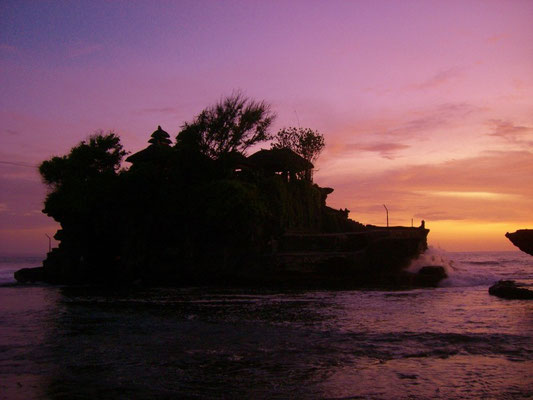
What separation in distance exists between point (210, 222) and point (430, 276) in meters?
14.6

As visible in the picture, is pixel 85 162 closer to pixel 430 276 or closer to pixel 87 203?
pixel 87 203

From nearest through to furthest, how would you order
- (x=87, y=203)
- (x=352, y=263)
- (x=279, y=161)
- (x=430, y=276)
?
(x=430, y=276), (x=352, y=263), (x=87, y=203), (x=279, y=161)

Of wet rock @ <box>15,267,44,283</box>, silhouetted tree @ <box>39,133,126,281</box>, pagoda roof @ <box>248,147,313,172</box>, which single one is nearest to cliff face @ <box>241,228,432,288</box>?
pagoda roof @ <box>248,147,313,172</box>

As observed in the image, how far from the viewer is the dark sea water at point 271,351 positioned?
7746mm

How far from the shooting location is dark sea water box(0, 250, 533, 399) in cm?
775

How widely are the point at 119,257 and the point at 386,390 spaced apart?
3529 cm

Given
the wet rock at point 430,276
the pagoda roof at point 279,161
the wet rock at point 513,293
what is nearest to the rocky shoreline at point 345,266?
the wet rock at point 430,276

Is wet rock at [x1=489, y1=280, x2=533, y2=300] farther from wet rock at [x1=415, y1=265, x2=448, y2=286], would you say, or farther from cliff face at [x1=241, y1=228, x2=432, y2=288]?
cliff face at [x1=241, y1=228, x2=432, y2=288]

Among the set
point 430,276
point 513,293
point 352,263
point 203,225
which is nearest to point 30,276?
point 203,225

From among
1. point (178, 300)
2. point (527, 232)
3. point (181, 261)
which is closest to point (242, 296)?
point (178, 300)

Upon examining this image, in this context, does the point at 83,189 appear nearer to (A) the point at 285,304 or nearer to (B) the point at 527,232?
(A) the point at 285,304

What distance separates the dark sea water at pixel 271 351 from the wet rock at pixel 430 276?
31.7 ft

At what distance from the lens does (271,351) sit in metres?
10.7

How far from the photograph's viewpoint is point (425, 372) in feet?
28.3
